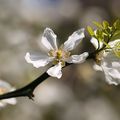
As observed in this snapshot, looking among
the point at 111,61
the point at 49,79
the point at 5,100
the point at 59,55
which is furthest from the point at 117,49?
the point at 49,79

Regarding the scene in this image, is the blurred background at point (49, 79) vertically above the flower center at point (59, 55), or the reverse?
the flower center at point (59, 55)

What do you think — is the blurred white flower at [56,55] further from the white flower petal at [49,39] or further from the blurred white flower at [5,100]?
the blurred white flower at [5,100]

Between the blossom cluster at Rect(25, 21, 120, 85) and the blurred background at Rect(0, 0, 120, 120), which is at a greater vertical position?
the blossom cluster at Rect(25, 21, 120, 85)

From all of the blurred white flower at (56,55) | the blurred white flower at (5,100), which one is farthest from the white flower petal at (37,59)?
the blurred white flower at (5,100)

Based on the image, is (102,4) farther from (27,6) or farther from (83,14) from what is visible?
(27,6)

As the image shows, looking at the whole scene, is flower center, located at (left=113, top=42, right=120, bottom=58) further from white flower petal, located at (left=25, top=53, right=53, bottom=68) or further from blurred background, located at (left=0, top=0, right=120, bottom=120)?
blurred background, located at (left=0, top=0, right=120, bottom=120)

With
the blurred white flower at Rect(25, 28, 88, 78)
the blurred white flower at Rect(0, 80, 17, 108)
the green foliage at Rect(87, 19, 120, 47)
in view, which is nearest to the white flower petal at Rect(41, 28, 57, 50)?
the blurred white flower at Rect(25, 28, 88, 78)

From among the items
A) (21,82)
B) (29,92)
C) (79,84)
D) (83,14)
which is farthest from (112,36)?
(83,14)
